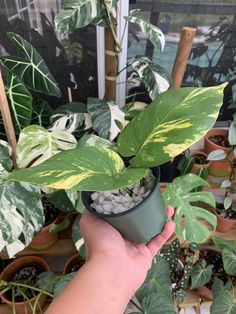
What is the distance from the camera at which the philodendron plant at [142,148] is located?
365mm

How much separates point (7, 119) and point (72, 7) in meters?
0.35

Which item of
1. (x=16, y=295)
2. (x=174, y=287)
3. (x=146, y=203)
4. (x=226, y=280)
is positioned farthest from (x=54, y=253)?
(x=146, y=203)

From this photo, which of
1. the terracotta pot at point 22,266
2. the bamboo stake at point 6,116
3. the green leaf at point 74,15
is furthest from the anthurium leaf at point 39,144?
the terracotta pot at point 22,266

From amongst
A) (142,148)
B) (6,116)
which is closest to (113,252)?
(142,148)

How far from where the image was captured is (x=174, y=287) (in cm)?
110

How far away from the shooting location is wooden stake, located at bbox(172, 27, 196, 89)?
2.86 ft

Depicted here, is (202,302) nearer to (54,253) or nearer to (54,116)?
(54,253)

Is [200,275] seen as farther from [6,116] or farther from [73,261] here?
[6,116]

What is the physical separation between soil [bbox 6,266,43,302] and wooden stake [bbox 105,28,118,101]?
0.73 m

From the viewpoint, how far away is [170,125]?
17.3 inches

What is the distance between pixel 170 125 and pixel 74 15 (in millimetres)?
529

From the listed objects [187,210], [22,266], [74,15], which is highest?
[74,15]

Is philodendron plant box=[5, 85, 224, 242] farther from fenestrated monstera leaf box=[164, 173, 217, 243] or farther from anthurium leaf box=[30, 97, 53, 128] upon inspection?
anthurium leaf box=[30, 97, 53, 128]

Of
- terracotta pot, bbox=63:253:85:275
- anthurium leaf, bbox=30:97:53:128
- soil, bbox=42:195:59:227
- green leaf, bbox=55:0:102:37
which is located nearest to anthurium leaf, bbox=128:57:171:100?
green leaf, bbox=55:0:102:37
